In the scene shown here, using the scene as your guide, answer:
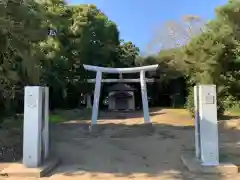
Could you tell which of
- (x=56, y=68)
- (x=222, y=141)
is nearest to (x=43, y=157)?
(x=222, y=141)

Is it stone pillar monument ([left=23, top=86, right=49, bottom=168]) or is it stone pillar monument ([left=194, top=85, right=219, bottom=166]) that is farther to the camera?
stone pillar monument ([left=194, top=85, right=219, bottom=166])

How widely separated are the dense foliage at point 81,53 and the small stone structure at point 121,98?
6.88ft

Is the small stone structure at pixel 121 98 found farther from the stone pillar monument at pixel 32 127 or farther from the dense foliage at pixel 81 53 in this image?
the stone pillar monument at pixel 32 127

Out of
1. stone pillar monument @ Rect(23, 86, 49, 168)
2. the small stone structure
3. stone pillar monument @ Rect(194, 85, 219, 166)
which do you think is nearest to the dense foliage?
stone pillar monument @ Rect(23, 86, 49, 168)

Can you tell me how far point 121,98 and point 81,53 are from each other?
4.74 meters

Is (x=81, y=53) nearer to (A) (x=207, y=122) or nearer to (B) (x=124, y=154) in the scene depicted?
(B) (x=124, y=154)

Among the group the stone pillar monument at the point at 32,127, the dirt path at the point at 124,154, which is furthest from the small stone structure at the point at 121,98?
the stone pillar monument at the point at 32,127

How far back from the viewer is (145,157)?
882 cm

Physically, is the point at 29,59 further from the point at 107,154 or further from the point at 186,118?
the point at 186,118

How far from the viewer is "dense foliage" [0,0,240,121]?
8.44 meters

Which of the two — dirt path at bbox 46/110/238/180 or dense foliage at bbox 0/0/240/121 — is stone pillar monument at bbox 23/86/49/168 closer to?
dirt path at bbox 46/110/238/180

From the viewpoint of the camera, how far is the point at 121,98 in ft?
95.6

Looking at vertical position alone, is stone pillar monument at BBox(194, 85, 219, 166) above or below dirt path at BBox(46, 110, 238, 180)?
above

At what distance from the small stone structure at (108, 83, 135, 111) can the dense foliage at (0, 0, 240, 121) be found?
6.88 feet
